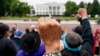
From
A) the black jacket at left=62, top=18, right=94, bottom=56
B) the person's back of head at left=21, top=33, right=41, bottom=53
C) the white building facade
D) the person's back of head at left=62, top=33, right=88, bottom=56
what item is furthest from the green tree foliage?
the person's back of head at left=62, top=33, right=88, bottom=56

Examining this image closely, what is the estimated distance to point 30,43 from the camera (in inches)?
169

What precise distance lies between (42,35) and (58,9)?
142 metres

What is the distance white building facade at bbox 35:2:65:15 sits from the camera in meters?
143

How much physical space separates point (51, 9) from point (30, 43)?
14037cm

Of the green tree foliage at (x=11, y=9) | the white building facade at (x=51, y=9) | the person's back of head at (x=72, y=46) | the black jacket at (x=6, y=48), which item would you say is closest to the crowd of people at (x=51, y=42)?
the person's back of head at (x=72, y=46)

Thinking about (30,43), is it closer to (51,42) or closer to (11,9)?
(51,42)

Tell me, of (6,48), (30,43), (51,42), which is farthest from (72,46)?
(6,48)

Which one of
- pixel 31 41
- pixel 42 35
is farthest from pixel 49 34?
pixel 31 41

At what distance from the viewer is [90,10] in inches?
4126

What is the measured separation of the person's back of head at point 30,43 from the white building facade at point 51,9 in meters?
136

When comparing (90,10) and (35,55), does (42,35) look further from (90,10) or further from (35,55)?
(90,10)

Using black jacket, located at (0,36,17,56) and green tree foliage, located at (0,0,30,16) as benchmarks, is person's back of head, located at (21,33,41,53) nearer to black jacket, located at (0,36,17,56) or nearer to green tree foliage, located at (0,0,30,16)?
black jacket, located at (0,36,17,56)

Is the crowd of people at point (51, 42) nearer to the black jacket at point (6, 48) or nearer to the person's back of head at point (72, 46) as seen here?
the person's back of head at point (72, 46)

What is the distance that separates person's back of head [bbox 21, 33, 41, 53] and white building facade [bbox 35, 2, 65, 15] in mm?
136199
